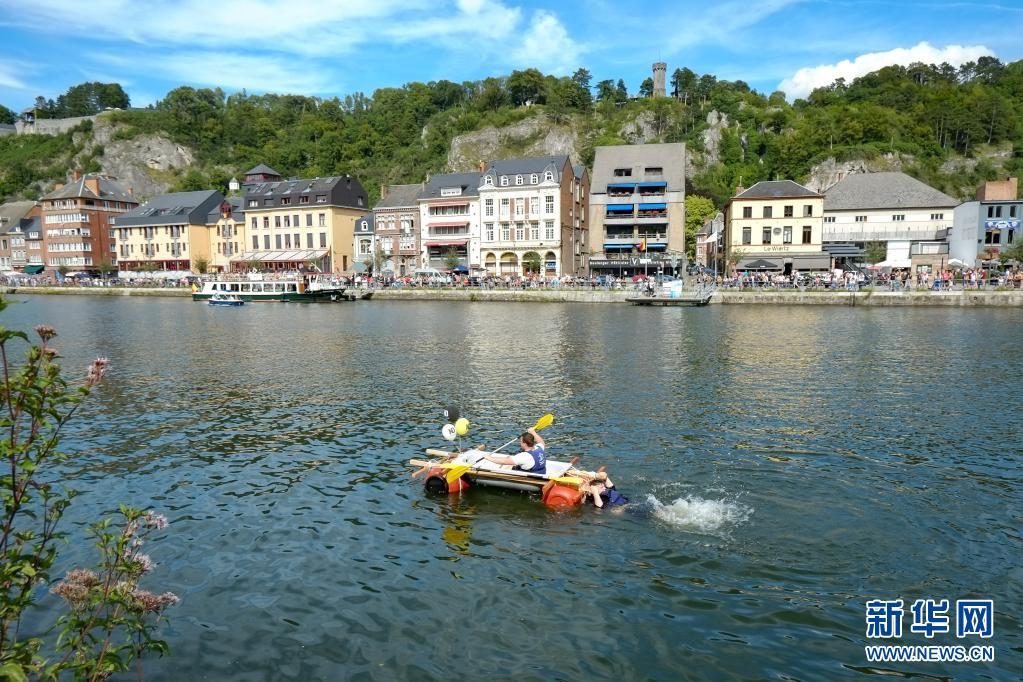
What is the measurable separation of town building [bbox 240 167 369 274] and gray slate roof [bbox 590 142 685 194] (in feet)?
129

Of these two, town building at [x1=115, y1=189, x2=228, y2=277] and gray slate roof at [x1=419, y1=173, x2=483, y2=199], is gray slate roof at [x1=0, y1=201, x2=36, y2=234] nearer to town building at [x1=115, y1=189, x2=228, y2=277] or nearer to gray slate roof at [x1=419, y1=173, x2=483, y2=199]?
town building at [x1=115, y1=189, x2=228, y2=277]

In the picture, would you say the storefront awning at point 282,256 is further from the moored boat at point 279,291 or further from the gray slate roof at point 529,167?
the gray slate roof at point 529,167

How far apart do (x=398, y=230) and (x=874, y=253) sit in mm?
62123

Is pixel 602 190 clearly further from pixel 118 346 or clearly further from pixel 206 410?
pixel 206 410

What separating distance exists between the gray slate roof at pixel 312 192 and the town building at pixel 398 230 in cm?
738

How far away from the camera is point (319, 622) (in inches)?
388

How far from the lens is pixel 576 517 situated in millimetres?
13305

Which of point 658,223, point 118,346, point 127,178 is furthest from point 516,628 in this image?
point 127,178

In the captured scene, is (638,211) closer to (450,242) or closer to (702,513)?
(450,242)

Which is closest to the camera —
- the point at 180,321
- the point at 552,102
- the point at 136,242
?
the point at 180,321

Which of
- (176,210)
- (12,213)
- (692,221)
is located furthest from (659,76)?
(12,213)

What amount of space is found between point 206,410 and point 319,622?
15013mm

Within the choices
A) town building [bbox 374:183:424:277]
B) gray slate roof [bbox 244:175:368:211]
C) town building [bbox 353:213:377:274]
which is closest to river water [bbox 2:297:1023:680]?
town building [bbox 374:183:424:277]

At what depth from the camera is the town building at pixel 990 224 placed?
74.9 metres
